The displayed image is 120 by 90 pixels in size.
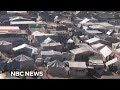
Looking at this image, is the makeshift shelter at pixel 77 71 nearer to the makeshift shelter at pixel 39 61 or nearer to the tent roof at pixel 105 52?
the makeshift shelter at pixel 39 61

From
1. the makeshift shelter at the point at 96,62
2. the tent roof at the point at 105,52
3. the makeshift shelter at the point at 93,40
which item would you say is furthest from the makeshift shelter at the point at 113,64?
the makeshift shelter at the point at 93,40

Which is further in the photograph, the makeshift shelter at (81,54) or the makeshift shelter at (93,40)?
the makeshift shelter at (93,40)

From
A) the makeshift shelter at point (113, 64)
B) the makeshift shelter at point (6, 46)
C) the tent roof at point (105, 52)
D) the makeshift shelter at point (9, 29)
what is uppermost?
the makeshift shelter at point (9, 29)

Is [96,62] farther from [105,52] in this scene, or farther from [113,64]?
[105,52]

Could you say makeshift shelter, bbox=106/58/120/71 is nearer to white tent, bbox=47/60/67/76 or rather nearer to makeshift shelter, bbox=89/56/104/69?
makeshift shelter, bbox=89/56/104/69

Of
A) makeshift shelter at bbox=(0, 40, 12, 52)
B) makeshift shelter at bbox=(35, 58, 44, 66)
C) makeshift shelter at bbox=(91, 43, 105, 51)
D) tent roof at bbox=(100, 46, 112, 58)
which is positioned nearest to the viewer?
makeshift shelter at bbox=(35, 58, 44, 66)

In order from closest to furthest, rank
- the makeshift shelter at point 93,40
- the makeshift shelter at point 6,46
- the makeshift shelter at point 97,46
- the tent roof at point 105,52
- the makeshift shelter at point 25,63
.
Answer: the makeshift shelter at point 25,63, the tent roof at point 105,52, the makeshift shelter at point 6,46, the makeshift shelter at point 97,46, the makeshift shelter at point 93,40

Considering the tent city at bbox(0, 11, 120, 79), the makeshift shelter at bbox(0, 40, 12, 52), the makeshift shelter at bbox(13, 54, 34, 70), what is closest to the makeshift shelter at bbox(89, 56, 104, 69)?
the tent city at bbox(0, 11, 120, 79)

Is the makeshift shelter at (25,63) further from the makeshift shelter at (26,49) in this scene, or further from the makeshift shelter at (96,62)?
the makeshift shelter at (96,62)

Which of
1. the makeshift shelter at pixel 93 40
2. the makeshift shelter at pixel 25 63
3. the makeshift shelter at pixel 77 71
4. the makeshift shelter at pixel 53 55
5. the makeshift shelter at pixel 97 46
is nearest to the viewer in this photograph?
the makeshift shelter at pixel 25 63

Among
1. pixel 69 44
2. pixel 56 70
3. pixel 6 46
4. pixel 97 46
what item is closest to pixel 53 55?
pixel 56 70

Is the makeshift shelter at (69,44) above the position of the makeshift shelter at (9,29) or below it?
below

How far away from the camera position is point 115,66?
4.23m
